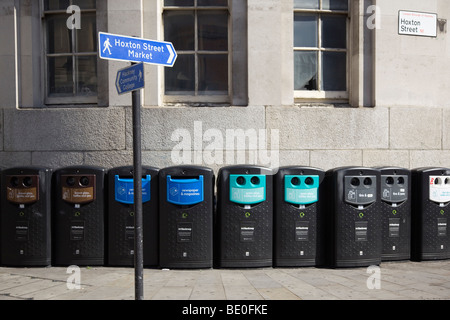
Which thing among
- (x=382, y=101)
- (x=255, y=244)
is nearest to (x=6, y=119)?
(x=255, y=244)

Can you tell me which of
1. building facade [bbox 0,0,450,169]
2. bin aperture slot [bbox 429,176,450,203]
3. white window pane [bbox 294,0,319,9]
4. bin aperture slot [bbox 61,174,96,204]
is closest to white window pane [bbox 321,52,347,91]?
building facade [bbox 0,0,450,169]

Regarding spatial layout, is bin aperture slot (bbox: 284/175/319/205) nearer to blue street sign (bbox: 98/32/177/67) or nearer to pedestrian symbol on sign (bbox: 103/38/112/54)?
blue street sign (bbox: 98/32/177/67)

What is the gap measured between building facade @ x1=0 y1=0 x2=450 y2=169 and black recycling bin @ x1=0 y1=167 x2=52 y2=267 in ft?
3.65

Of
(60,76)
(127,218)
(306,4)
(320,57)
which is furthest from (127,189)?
(306,4)

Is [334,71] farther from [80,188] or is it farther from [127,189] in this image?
[80,188]

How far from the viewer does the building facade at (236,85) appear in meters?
6.81

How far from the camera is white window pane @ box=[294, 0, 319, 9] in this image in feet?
23.7

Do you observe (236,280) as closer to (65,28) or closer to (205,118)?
(205,118)

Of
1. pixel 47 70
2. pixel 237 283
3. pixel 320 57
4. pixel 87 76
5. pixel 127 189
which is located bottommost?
pixel 237 283

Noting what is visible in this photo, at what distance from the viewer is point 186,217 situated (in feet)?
18.3

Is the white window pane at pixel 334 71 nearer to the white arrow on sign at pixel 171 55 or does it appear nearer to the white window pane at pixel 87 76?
the white arrow on sign at pixel 171 55

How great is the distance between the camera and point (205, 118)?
267 inches

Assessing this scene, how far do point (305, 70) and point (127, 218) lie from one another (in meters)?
4.22

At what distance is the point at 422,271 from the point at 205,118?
4.14 metres
